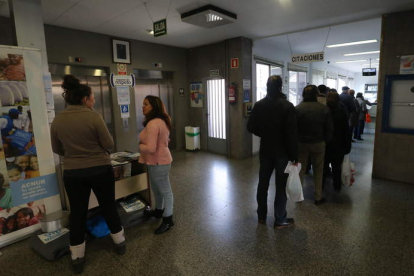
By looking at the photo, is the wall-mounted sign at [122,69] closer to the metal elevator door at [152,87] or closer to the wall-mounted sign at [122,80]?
the wall-mounted sign at [122,80]

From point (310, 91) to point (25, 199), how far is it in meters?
3.30

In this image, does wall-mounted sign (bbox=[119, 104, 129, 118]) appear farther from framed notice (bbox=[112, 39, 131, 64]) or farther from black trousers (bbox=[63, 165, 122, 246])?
black trousers (bbox=[63, 165, 122, 246])

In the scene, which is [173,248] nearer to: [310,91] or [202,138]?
[310,91]

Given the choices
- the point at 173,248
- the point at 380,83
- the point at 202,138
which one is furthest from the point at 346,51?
the point at 173,248

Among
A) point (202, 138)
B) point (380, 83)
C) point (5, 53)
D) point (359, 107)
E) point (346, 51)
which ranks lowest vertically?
point (202, 138)

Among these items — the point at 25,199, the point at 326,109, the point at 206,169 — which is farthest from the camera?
the point at 206,169

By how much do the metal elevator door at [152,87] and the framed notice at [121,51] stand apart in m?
0.38

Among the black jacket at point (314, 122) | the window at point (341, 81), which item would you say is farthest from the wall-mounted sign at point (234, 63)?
the window at point (341, 81)

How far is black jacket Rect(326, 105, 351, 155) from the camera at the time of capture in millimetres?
3314

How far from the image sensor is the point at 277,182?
2580mm

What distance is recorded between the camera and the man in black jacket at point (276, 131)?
2389 millimetres

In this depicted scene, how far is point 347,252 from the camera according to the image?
2.27m

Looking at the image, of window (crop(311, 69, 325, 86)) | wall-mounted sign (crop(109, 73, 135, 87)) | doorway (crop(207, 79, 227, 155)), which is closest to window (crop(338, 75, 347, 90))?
window (crop(311, 69, 325, 86))

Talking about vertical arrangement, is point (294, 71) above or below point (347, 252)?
above
